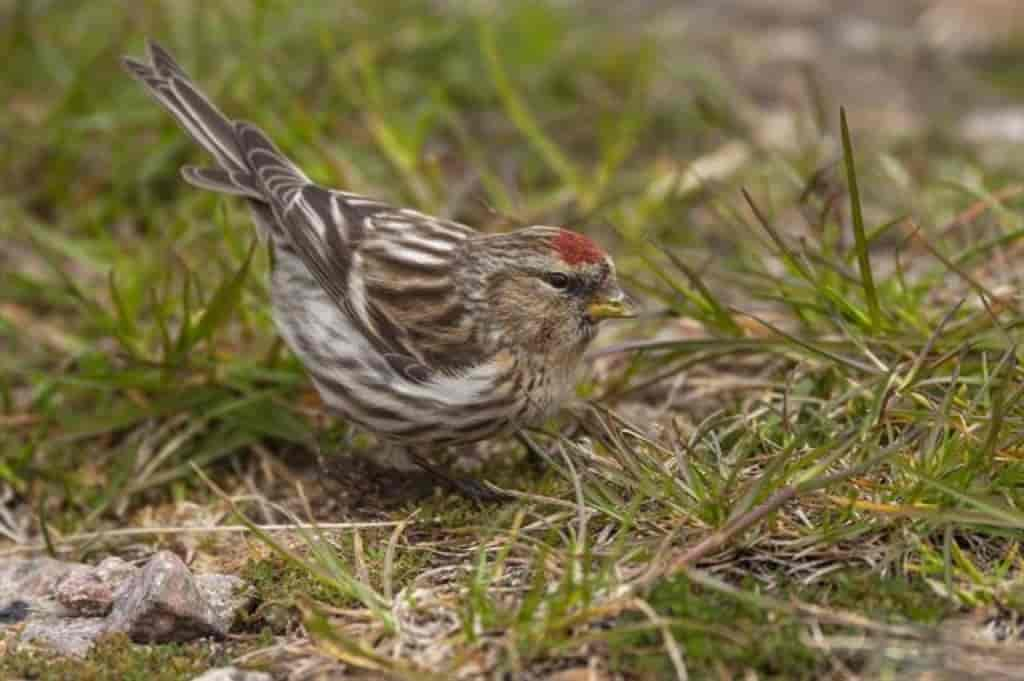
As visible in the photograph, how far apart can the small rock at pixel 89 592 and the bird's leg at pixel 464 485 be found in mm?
828

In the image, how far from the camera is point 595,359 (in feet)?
14.9

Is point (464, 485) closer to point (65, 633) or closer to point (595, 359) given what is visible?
point (595, 359)

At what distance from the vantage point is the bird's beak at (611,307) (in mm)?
4043

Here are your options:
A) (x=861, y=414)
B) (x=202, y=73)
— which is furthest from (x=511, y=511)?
(x=202, y=73)

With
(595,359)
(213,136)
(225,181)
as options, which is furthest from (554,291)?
(213,136)

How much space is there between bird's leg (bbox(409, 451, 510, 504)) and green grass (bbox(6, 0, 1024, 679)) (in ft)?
0.26

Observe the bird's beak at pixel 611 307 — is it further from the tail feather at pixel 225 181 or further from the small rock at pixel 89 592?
the small rock at pixel 89 592

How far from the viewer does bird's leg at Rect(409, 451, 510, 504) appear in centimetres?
393

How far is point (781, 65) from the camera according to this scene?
24.9 ft

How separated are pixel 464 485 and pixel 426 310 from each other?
A: 477 millimetres

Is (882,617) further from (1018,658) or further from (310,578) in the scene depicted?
(310,578)

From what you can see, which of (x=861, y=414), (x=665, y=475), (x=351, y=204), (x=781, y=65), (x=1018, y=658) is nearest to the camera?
(x=1018, y=658)

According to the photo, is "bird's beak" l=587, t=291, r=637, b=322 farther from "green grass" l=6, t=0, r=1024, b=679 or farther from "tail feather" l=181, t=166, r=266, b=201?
"tail feather" l=181, t=166, r=266, b=201

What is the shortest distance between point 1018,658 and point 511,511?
1217mm
